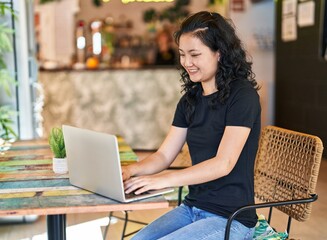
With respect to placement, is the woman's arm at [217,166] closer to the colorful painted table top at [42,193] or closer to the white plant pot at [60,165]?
the colorful painted table top at [42,193]

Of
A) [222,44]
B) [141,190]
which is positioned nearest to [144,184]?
[141,190]

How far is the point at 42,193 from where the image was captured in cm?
186

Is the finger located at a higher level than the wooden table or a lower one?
higher

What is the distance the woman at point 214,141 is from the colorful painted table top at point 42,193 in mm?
143

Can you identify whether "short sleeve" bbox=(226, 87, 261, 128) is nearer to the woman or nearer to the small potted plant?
the woman

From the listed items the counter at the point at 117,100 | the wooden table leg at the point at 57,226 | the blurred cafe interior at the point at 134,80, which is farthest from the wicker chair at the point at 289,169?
the counter at the point at 117,100

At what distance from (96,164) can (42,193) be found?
23 centimetres

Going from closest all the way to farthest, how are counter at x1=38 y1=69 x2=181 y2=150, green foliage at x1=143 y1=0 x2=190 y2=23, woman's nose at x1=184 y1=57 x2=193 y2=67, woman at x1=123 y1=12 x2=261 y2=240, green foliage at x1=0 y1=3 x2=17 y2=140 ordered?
woman at x1=123 y1=12 x2=261 y2=240 < woman's nose at x1=184 y1=57 x2=193 y2=67 < green foliage at x1=0 y1=3 x2=17 y2=140 < counter at x1=38 y1=69 x2=181 y2=150 < green foliage at x1=143 y1=0 x2=190 y2=23

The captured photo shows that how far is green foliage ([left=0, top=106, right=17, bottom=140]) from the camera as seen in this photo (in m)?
3.78

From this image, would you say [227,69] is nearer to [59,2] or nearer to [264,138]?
[264,138]

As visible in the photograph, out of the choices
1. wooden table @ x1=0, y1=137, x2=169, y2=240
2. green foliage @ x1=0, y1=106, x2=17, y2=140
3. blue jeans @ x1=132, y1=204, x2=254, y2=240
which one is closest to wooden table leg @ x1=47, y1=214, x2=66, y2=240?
wooden table @ x1=0, y1=137, x2=169, y2=240

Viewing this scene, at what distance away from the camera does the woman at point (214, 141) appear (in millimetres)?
1901

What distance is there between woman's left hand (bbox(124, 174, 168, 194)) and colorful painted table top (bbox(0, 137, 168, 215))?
2.2 inches

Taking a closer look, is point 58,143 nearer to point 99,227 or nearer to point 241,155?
point 241,155
